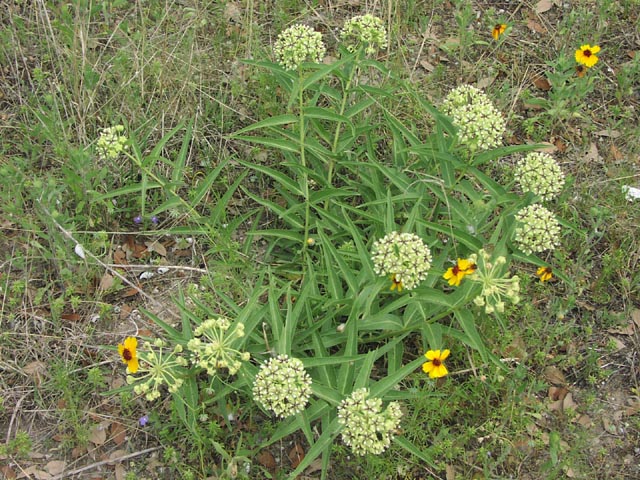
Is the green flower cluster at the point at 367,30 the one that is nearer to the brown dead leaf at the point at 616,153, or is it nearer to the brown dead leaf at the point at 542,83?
the brown dead leaf at the point at 542,83

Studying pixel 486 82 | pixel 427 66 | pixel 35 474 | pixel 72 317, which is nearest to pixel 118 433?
pixel 35 474

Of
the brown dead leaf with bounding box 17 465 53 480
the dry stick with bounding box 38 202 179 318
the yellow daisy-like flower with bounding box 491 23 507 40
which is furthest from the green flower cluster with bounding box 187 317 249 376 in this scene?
the yellow daisy-like flower with bounding box 491 23 507 40

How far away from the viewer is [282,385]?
3.06 meters

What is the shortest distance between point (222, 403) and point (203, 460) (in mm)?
338

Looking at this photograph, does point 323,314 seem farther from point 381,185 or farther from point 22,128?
point 22,128

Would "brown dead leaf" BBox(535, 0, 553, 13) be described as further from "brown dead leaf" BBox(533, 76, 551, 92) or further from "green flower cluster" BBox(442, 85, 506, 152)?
"green flower cluster" BBox(442, 85, 506, 152)

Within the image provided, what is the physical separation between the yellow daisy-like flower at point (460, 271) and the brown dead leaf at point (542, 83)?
9.46 feet

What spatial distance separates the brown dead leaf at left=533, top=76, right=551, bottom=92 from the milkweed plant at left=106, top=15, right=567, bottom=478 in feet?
5.46

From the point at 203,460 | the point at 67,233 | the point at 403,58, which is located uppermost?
the point at 403,58

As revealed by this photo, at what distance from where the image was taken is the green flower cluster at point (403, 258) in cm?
326

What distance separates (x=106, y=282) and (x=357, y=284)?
180 cm

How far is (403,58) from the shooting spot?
18.2ft

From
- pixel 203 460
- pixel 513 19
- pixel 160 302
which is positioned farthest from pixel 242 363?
pixel 513 19

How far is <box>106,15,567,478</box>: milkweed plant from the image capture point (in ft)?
10.4
